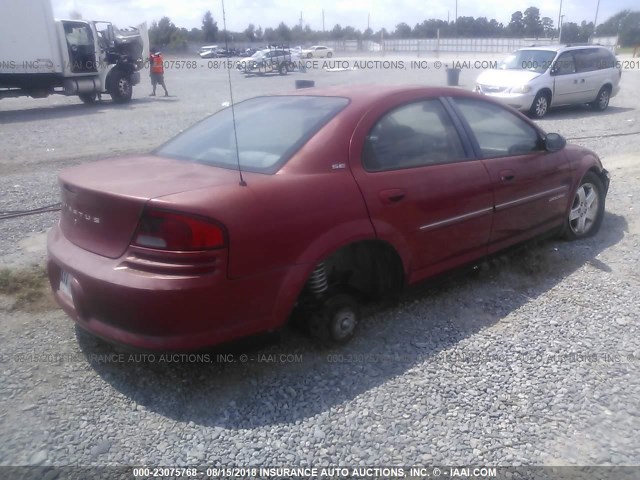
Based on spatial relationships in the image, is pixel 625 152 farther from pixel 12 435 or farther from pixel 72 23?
pixel 72 23

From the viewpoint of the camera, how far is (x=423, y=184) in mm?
3600

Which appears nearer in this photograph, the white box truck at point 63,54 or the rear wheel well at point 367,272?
the rear wheel well at point 367,272

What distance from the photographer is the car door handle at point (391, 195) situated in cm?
337

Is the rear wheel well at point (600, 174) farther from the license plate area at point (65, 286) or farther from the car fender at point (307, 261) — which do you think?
the license plate area at point (65, 286)

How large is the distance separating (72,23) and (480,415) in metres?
18.6

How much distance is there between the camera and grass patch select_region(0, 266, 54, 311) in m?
3.96

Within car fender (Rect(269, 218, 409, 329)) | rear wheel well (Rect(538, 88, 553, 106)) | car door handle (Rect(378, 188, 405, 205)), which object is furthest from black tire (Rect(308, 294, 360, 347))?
rear wheel well (Rect(538, 88, 553, 106))

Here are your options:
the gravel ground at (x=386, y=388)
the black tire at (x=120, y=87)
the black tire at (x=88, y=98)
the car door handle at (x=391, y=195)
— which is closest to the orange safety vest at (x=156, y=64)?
the black tire at (x=120, y=87)

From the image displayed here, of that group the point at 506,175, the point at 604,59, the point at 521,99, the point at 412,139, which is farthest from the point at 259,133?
the point at 604,59

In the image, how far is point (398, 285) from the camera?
11.9 ft

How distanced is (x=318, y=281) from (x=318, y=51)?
Answer: 4593 cm

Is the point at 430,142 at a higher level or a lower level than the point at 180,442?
higher

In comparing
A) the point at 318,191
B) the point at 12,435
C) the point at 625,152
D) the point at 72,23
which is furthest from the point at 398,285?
the point at 72,23

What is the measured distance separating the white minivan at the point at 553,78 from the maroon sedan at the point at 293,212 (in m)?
10.00
